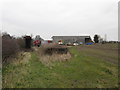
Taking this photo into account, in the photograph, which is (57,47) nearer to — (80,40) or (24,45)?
(24,45)

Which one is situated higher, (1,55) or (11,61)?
(1,55)

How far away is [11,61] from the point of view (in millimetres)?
8016

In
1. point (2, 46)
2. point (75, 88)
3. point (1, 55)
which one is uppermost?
point (2, 46)

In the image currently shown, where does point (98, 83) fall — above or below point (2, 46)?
below

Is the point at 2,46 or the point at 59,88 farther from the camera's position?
the point at 2,46

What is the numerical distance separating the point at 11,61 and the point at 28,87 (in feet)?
15.5

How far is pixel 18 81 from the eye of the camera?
454cm

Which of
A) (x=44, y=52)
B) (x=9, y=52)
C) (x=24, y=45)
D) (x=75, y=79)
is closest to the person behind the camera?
(x=75, y=79)

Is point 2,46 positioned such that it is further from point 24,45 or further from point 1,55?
point 24,45

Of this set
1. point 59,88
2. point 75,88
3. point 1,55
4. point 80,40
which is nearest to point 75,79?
point 75,88

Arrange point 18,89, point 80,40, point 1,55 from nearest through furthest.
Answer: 1. point 18,89
2. point 1,55
3. point 80,40

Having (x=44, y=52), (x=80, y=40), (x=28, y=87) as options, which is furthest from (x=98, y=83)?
(x=80, y=40)

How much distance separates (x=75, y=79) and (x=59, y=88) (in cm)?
123

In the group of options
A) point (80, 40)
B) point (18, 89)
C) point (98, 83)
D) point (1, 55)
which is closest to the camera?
point (18, 89)
